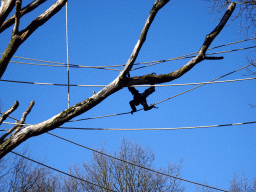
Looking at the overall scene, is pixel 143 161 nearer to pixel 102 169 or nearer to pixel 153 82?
pixel 102 169

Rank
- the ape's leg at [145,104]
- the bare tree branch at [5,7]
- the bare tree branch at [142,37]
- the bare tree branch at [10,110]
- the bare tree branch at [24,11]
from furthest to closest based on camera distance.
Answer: the ape's leg at [145,104] → the bare tree branch at [24,11] → the bare tree branch at [5,7] → the bare tree branch at [142,37] → the bare tree branch at [10,110]

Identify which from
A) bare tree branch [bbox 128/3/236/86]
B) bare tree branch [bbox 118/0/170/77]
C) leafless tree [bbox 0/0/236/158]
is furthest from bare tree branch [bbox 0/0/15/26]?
bare tree branch [bbox 128/3/236/86]

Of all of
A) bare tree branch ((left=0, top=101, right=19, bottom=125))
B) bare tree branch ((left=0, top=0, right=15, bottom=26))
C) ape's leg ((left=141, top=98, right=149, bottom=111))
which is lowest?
bare tree branch ((left=0, top=101, right=19, bottom=125))

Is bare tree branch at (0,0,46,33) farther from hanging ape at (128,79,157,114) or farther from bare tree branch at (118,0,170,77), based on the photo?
hanging ape at (128,79,157,114)

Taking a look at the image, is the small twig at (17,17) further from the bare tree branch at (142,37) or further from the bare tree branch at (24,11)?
the bare tree branch at (142,37)

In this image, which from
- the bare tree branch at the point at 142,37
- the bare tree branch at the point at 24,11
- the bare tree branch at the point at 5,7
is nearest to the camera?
the bare tree branch at the point at 142,37

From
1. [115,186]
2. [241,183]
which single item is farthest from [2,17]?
[241,183]

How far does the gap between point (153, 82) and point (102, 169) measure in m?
13.1

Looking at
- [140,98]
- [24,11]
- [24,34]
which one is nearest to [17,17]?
[24,34]

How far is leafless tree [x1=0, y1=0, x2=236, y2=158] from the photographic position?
13.8 feet

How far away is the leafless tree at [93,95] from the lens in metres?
4.21

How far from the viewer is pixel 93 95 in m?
4.39

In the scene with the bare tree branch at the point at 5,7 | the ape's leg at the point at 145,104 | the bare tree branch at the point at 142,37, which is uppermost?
the bare tree branch at the point at 5,7

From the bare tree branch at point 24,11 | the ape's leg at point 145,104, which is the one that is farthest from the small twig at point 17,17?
the ape's leg at point 145,104
